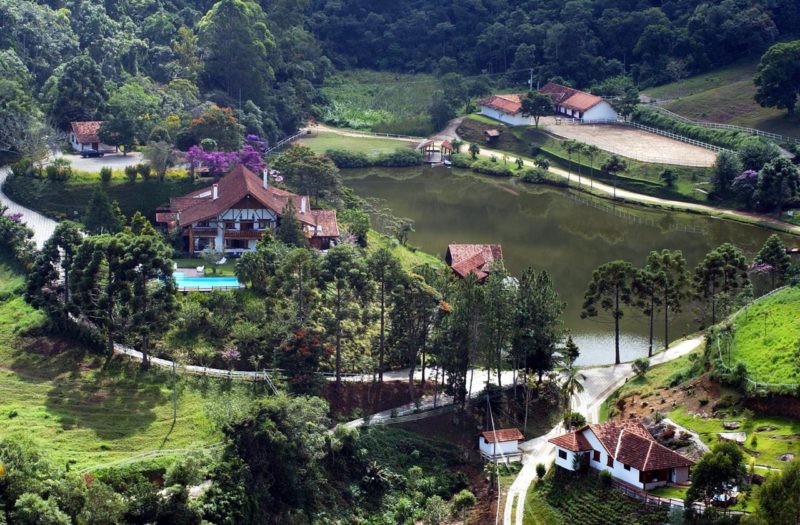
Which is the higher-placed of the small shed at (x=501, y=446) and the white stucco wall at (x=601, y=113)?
the white stucco wall at (x=601, y=113)

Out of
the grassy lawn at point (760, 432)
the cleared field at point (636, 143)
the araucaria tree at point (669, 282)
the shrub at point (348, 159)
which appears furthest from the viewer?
the shrub at point (348, 159)

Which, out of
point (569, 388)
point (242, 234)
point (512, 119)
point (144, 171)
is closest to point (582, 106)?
point (512, 119)

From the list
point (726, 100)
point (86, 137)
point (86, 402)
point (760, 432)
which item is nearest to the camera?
Answer: point (760, 432)

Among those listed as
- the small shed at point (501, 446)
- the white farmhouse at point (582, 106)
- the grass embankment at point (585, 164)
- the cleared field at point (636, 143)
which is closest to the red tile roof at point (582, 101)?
the white farmhouse at point (582, 106)

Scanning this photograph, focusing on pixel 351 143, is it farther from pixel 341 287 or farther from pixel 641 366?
pixel 641 366

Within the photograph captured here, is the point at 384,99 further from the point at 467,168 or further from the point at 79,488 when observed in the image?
the point at 79,488

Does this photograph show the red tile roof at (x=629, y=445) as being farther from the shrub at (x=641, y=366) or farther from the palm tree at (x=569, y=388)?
the shrub at (x=641, y=366)

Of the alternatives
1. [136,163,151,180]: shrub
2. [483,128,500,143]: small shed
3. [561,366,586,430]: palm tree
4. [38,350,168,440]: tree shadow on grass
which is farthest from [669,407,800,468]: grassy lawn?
[483,128,500,143]: small shed

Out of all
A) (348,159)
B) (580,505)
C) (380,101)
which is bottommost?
(580,505)

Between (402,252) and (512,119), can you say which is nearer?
(402,252)
